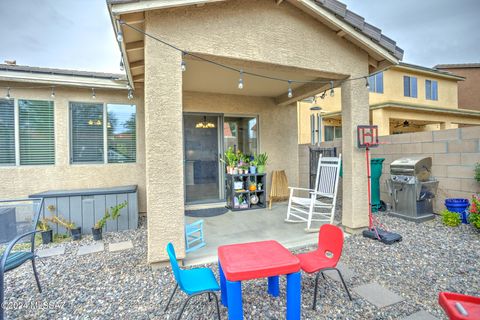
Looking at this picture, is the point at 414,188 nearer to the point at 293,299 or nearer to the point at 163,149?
the point at 293,299

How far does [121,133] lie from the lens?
552 cm

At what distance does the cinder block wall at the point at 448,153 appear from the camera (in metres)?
4.30

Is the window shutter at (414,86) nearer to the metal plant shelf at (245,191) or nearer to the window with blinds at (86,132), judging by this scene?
the metal plant shelf at (245,191)

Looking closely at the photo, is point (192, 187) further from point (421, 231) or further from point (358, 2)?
point (358, 2)

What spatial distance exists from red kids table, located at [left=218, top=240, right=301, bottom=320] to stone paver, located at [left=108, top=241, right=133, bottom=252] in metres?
2.27

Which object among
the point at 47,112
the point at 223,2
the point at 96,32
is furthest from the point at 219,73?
the point at 96,32

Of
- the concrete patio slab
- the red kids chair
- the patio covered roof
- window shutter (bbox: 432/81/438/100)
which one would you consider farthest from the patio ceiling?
window shutter (bbox: 432/81/438/100)

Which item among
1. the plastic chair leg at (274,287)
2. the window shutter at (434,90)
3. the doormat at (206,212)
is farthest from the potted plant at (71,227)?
the window shutter at (434,90)

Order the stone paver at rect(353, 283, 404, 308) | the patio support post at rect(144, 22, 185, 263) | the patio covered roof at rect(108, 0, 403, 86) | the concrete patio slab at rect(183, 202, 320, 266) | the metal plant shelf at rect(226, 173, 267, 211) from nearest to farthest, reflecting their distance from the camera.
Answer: the stone paver at rect(353, 283, 404, 308) < the patio covered roof at rect(108, 0, 403, 86) < the patio support post at rect(144, 22, 185, 263) < the concrete patio slab at rect(183, 202, 320, 266) < the metal plant shelf at rect(226, 173, 267, 211)

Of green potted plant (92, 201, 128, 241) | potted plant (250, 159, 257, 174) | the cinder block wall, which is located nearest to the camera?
green potted plant (92, 201, 128, 241)

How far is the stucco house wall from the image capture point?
9.34 feet

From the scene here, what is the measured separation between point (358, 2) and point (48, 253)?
12.8 metres

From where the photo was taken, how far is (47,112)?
196 inches

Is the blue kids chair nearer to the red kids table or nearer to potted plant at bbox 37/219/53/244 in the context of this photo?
the red kids table
